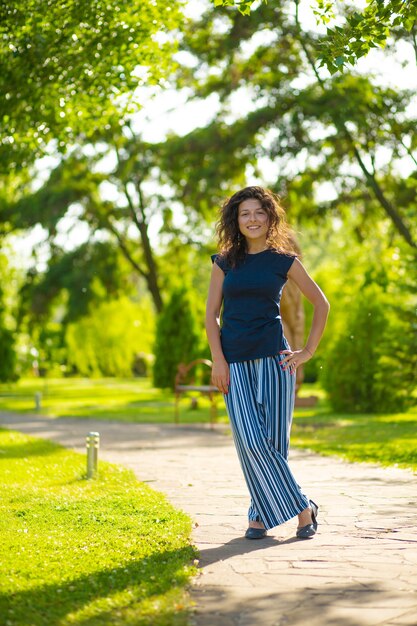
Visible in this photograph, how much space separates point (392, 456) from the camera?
39.4 feet

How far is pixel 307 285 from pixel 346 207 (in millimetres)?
18427

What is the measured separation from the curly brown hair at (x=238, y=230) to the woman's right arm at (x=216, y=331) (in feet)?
0.53

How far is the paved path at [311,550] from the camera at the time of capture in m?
4.86

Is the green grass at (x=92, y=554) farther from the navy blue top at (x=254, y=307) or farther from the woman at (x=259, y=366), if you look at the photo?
the navy blue top at (x=254, y=307)

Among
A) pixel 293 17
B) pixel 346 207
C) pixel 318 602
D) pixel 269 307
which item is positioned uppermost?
pixel 293 17

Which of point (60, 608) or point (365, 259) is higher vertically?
point (365, 259)

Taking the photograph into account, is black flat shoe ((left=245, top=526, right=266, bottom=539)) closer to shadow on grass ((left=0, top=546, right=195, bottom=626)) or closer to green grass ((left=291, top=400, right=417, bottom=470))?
shadow on grass ((left=0, top=546, right=195, bottom=626))

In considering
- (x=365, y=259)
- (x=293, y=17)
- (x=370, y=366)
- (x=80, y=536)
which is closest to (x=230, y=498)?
(x=80, y=536)

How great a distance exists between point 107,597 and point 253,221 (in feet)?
8.86

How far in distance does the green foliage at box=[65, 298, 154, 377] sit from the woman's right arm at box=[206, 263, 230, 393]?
1429 inches

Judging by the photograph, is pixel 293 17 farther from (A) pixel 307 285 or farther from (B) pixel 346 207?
(A) pixel 307 285

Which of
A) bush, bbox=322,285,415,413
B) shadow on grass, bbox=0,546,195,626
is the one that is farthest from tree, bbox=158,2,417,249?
shadow on grass, bbox=0,546,195,626

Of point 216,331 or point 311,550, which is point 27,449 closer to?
point 216,331

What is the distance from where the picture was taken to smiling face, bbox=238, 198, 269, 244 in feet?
21.8
